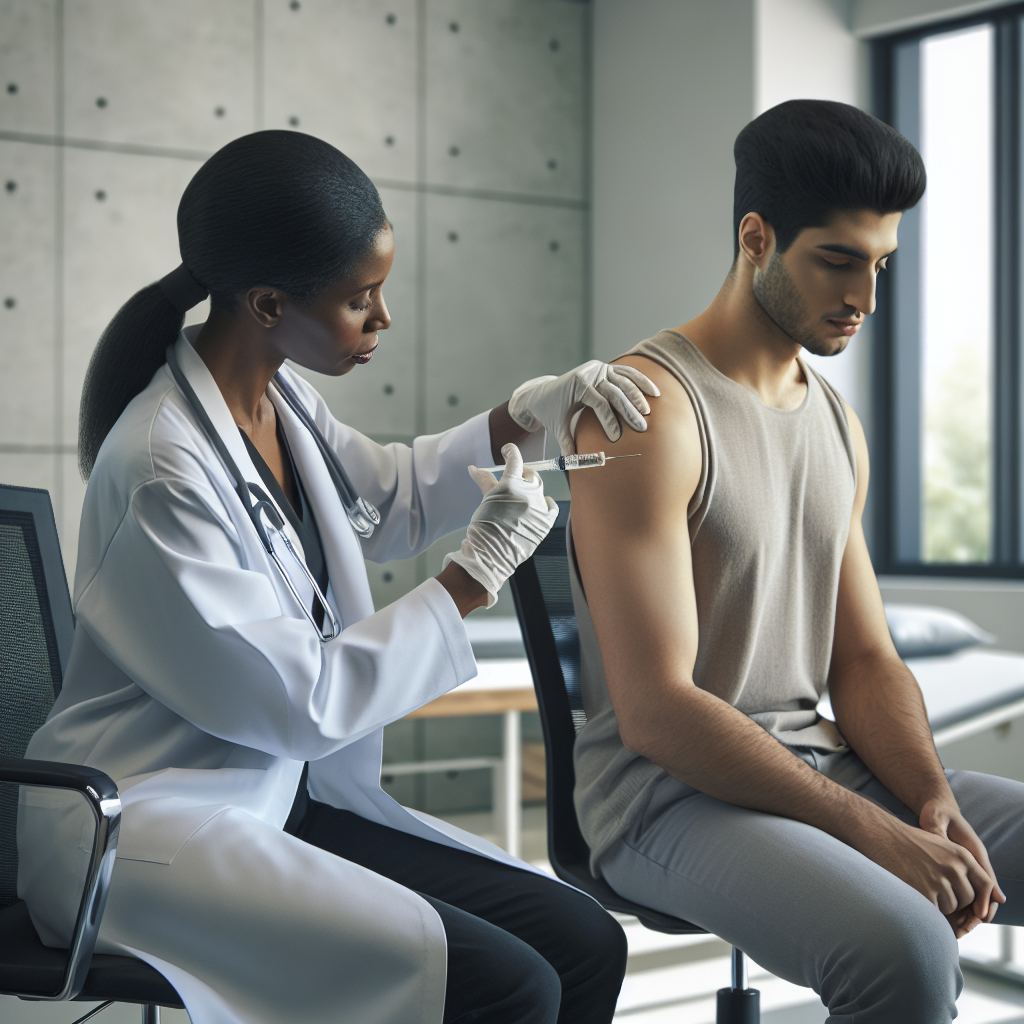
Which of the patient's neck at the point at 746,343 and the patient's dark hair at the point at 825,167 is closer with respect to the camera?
the patient's dark hair at the point at 825,167

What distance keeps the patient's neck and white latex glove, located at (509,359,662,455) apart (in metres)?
0.13

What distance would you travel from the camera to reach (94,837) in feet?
3.10

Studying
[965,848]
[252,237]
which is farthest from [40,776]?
[965,848]

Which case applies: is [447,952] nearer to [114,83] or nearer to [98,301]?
[98,301]

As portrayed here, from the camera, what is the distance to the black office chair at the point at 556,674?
136 cm

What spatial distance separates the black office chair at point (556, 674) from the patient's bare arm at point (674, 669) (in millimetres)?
160

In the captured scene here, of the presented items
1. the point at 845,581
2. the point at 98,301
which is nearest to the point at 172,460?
the point at 845,581

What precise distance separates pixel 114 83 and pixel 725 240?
200 cm

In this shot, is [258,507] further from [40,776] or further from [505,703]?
[505,703]

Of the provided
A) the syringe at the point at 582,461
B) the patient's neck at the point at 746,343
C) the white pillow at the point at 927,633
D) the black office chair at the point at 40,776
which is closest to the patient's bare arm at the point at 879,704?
the patient's neck at the point at 746,343

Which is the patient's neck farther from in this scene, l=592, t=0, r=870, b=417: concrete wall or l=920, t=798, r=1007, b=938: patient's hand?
l=592, t=0, r=870, b=417: concrete wall

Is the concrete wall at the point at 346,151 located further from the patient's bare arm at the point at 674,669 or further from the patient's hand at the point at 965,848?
the patient's hand at the point at 965,848

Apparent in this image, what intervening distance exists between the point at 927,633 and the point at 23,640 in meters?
2.18

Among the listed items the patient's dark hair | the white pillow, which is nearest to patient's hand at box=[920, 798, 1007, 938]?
the patient's dark hair
